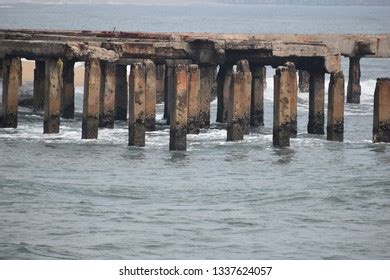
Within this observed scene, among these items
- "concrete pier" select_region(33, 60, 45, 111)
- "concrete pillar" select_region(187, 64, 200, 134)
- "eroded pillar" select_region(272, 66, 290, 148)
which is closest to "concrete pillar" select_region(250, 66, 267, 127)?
"concrete pillar" select_region(187, 64, 200, 134)

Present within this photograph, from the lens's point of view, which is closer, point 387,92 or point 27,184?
point 27,184

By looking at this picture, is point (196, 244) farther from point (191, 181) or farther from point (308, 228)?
point (191, 181)

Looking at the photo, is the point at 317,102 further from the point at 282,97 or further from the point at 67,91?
the point at 67,91

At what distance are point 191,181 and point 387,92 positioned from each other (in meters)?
6.24

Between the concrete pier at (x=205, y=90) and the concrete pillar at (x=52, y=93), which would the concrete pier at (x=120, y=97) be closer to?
the concrete pier at (x=205, y=90)

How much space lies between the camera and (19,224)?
33.0 meters

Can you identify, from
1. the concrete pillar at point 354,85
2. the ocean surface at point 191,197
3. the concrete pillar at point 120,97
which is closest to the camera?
the ocean surface at point 191,197

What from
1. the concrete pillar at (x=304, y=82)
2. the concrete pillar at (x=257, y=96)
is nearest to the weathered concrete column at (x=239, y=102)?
the concrete pillar at (x=257, y=96)

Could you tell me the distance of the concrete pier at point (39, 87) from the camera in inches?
2060

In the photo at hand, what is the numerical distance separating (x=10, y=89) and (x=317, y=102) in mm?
8279

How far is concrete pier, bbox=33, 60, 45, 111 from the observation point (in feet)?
172

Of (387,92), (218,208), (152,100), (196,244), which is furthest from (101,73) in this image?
(196,244)

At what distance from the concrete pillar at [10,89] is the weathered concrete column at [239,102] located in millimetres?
6037

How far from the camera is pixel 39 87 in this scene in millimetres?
52688
